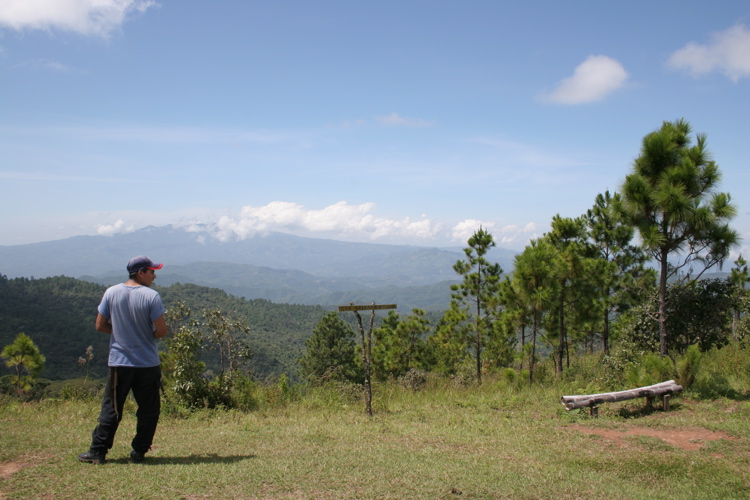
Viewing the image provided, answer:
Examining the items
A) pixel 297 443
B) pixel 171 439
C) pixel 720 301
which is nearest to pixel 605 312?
pixel 720 301

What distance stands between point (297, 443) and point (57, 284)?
453 feet

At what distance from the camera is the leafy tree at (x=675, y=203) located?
25.8ft

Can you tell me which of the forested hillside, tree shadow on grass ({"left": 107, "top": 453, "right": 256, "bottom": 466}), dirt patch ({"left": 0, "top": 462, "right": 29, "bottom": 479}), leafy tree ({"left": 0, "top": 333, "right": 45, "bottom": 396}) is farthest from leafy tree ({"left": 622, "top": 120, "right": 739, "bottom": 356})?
the forested hillside

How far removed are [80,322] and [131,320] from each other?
338 ft

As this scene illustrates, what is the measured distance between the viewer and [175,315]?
8836 mm

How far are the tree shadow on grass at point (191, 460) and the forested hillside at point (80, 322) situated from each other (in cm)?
4356

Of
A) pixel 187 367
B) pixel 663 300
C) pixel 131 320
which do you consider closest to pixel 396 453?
pixel 131 320

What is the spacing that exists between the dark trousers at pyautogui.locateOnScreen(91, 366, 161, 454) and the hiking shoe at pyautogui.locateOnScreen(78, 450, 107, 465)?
3 cm

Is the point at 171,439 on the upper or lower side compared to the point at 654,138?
lower

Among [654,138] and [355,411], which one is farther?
[654,138]

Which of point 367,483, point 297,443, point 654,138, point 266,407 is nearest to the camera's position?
point 367,483

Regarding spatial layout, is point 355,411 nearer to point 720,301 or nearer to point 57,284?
point 720,301

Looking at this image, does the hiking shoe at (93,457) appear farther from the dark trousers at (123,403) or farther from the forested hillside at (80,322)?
the forested hillside at (80,322)

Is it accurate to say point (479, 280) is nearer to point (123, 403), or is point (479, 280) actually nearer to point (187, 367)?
point (187, 367)
